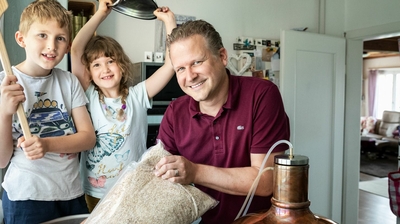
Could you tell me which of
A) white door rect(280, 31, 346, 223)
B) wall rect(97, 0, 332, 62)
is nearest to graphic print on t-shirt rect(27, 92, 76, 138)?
wall rect(97, 0, 332, 62)

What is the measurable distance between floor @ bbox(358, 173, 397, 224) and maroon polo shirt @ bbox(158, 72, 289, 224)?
10.9 feet

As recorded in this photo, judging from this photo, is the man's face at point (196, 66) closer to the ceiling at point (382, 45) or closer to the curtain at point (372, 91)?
the ceiling at point (382, 45)

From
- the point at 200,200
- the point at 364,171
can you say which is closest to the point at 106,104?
the point at 200,200

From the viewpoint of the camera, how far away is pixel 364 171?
6328mm

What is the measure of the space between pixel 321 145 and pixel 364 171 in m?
3.90

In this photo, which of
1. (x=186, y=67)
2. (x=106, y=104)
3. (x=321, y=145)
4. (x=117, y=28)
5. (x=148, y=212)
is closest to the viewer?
(x=148, y=212)

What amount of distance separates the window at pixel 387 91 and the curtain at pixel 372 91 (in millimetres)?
80

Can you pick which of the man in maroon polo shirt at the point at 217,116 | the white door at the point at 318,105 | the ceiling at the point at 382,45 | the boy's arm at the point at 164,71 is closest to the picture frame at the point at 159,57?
the white door at the point at 318,105

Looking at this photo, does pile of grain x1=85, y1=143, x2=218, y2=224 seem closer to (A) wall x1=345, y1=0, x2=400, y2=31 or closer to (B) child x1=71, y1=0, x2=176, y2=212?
(B) child x1=71, y1=0, x2=176, y2=212

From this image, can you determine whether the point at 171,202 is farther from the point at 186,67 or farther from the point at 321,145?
the point at 321,145

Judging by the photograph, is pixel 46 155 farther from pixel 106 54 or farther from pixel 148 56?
pixel 148 56

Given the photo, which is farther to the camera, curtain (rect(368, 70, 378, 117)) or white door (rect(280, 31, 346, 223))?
curtain (rect(368, 70, 378, 117))

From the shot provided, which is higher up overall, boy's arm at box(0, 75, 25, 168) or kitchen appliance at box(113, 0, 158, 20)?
kitchen appliance at box(113, 0, 158, 20)

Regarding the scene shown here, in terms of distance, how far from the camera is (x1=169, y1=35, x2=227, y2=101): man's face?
937mm
